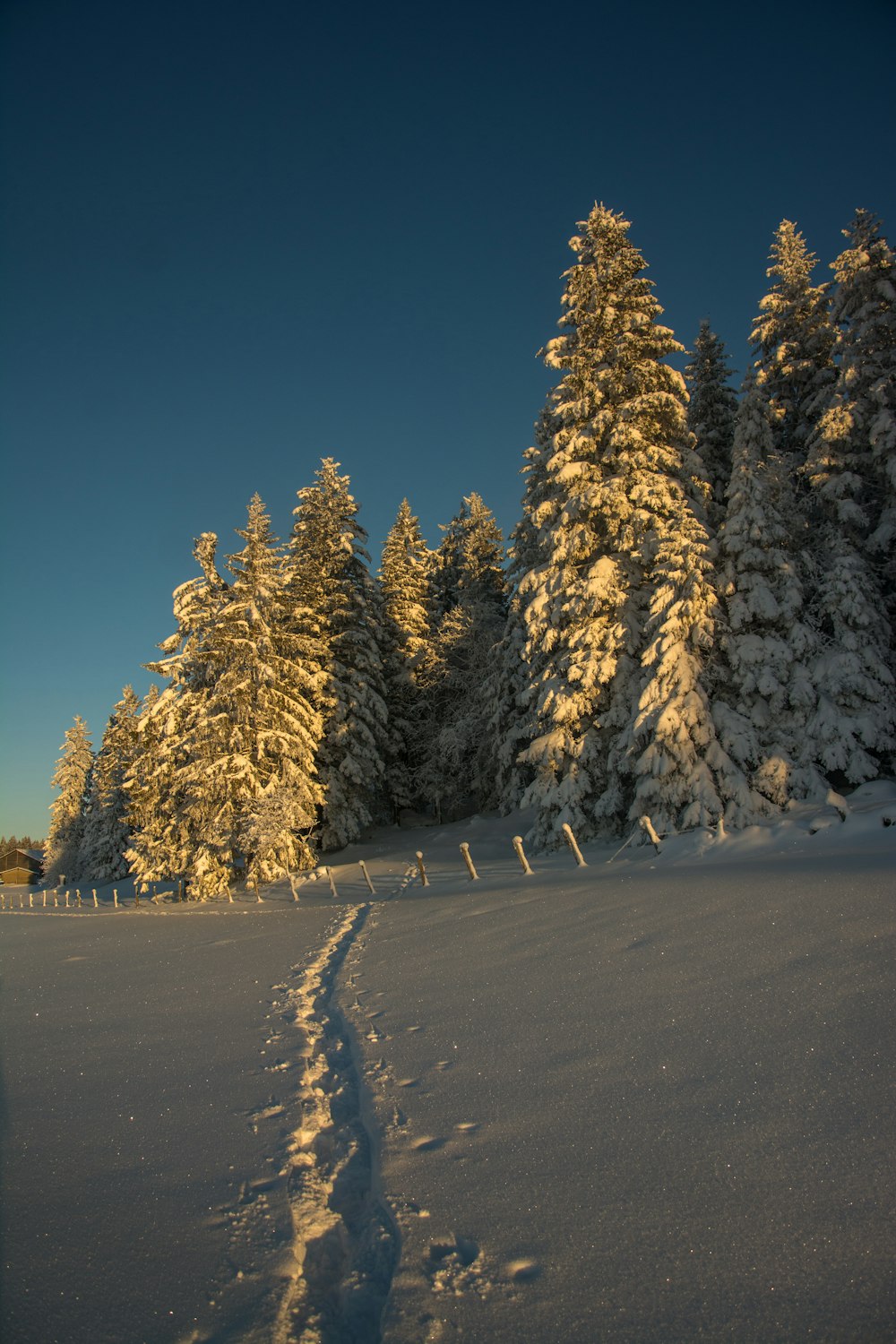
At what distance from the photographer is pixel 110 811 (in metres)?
46.0

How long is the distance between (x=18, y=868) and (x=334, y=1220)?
96296 millimetres

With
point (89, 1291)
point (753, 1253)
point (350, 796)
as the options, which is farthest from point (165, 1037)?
point (350, 796)

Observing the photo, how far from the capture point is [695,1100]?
422 centimetres

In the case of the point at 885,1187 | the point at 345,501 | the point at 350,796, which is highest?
the point at 345,501

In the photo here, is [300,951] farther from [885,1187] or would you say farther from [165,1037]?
[885,1187]

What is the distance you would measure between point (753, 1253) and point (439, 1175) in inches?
66.2

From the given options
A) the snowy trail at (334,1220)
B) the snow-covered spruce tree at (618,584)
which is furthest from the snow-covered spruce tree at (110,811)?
the snowy trail at (334,1220)

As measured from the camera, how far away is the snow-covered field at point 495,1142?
9.47 feet

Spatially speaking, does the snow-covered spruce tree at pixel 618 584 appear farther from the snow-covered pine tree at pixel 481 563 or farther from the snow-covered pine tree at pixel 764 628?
the snow-covered pine tree at pixel 481 563

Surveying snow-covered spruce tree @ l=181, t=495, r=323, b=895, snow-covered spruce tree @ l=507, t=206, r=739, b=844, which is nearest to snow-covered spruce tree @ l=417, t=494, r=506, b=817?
snow-covered spruce tree @ l=181, t=495, r=323, b=895

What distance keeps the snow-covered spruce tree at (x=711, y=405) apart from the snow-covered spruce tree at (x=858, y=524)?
A: 4.17 meters

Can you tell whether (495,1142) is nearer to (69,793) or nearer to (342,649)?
(342,649)

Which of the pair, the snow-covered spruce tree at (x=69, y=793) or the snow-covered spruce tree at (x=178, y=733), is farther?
the snow-covered spruce tree at (x=69, y=793)

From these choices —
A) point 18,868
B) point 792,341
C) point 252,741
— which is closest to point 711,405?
point 792,341
